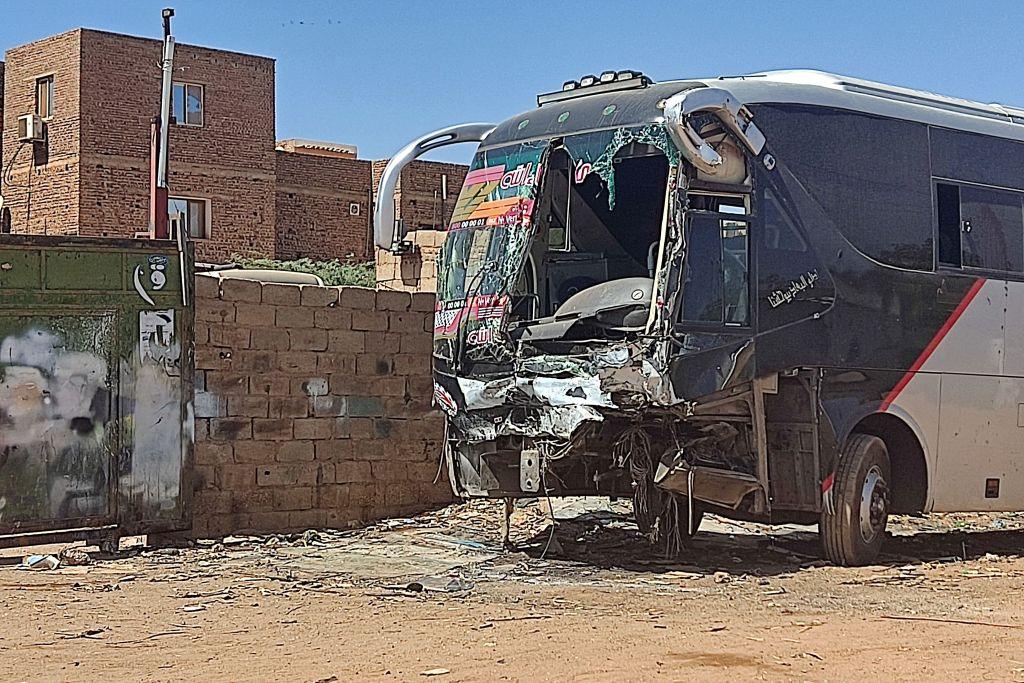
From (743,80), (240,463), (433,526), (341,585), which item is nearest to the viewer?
(341,585)

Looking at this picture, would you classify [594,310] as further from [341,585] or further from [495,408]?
[341,585]

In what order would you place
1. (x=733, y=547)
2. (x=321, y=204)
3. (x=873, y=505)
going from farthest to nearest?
(x=321, y=204) < (x=733, y=547) < (x=873, y=505)

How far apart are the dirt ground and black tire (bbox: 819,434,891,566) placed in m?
0.18

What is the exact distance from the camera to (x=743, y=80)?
32.7 ft

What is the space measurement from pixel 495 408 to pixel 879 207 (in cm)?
336

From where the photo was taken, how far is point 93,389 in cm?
Answer: 1077

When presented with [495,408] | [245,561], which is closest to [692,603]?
[495,408]

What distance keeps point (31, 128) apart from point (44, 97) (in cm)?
83

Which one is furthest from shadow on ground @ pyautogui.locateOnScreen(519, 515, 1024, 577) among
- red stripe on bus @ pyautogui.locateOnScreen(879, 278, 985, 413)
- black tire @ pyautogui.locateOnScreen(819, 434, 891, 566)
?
red stripe on bus @ pyautogui.locateOnScreen(879, 278, 985, 413)

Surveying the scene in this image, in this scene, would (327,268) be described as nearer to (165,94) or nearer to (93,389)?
(165,94)

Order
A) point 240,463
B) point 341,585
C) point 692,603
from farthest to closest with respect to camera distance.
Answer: point 240,463 → point 341,585 → point 692,603

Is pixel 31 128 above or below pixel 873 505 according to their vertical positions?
above

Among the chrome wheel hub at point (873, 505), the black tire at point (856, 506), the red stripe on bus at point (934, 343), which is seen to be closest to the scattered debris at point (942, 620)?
the black tire at point (856, 506)

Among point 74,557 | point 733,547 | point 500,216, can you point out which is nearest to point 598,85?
point 500,216
